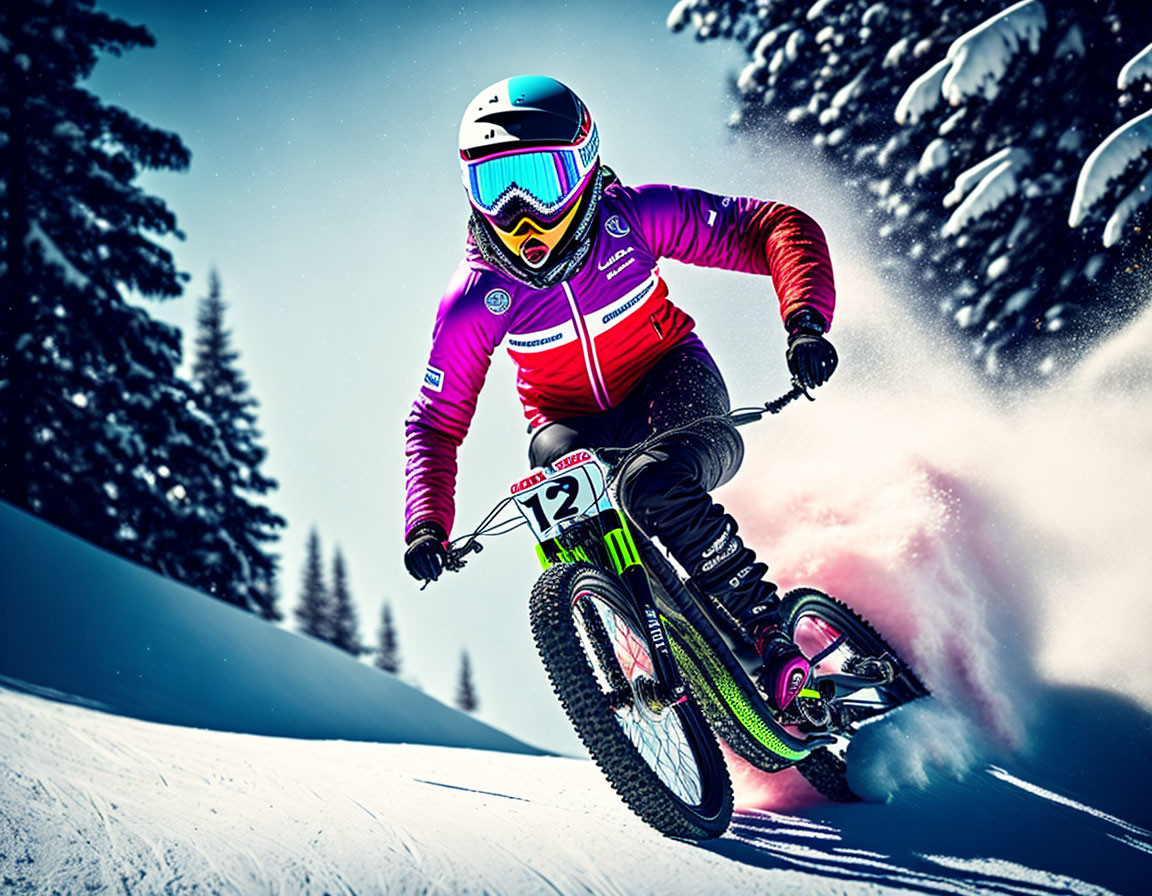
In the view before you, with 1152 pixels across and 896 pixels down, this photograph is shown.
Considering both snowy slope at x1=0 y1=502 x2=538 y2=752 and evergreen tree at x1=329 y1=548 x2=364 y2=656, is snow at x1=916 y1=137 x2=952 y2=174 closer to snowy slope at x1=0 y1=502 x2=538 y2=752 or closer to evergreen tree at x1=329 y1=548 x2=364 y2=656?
snowy slope at x1=0 y1=502 x2=538 y2=752

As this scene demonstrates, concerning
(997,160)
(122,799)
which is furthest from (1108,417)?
(122,799)

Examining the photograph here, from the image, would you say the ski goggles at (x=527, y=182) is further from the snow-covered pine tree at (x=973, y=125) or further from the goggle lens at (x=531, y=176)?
the snow-covered pine tree at (x=973, y=125)

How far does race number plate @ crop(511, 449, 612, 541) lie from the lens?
314cm

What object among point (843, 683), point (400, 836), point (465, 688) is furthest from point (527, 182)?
point (465, 688)

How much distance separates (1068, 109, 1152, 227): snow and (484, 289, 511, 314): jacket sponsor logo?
5.59 metres

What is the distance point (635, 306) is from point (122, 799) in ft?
8.83

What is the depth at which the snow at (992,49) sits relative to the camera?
300 inches

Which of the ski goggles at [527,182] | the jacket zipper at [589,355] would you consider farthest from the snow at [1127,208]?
the ski goggles at [527,182]

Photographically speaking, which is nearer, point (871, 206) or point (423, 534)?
point (423, 534)

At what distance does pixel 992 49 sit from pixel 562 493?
268 inches

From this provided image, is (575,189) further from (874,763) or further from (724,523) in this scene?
(874,763)

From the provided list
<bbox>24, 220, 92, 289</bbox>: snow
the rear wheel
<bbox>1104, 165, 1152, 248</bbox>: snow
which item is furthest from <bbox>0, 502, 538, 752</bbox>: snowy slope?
<bbox>1104, 165, 1152, 248</bbox>: snow

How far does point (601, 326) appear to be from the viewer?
3.69 metres

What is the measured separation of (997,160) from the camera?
8578 mm
